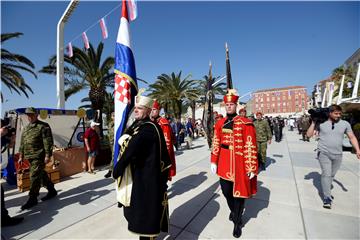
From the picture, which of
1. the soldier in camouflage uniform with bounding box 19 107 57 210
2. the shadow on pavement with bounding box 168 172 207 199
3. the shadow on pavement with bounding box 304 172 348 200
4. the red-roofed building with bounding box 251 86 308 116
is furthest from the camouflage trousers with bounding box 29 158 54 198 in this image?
the red-roofed building with bounding box 251 86 308 116

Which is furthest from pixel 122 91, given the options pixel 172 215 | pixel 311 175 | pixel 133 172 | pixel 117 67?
pixel 311 175

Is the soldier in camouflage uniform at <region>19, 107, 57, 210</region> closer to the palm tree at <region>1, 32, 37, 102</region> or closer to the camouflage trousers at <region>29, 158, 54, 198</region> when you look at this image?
the camouflage trousers at <region>29, 158, 54, 198</region>

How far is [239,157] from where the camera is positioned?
266 cm

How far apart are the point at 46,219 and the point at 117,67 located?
110 inches

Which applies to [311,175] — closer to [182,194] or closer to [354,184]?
[354,184]

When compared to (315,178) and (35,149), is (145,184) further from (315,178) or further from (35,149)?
(315,178)

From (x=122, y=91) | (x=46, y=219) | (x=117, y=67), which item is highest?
(x=117, y=67)

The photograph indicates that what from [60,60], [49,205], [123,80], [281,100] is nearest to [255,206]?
[123,80]

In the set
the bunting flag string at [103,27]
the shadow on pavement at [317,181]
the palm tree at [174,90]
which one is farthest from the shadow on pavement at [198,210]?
the palm tree at [174,90]

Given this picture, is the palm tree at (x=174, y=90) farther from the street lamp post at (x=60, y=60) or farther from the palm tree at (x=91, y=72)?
the street lamp post at (x=60, y=60)

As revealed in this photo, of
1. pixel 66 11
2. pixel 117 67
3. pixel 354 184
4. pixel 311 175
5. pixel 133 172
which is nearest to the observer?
pixel 133 172

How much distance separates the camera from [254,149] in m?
2.60

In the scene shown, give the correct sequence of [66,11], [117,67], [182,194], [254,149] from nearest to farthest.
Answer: [254,149], [117,67], [182,194], [66,11]

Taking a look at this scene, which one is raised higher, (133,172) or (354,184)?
(133,172)
